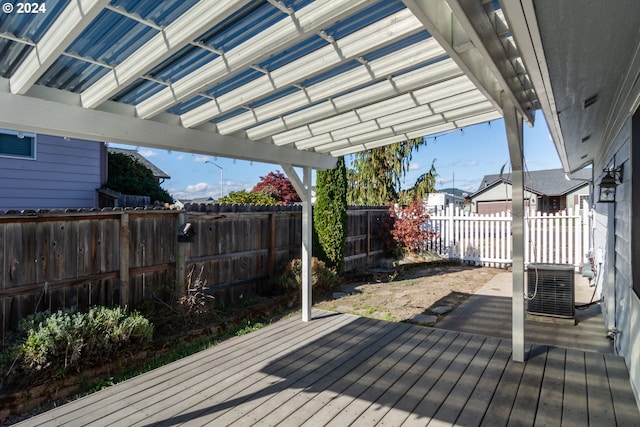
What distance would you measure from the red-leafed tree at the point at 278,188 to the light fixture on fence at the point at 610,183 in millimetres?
10820

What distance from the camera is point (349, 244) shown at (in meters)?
9.23

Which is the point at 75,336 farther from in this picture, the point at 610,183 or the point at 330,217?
the point at 610,183

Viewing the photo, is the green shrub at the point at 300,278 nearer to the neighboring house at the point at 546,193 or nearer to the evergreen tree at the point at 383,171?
the evergreen tree at the point at 383,171

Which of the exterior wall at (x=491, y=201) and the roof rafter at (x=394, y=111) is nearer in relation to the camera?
the roof rafter at (x=394, y=111)

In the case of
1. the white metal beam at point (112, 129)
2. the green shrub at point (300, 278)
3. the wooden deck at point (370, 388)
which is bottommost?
the wooden deck at point (370, 388)

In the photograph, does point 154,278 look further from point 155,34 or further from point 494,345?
point 494,345

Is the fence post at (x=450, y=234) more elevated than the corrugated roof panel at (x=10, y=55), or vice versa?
the corrugated roof panel at (x=10, y=55)

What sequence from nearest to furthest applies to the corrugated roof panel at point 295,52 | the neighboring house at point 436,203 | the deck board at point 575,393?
1. the corrugated roof panel at point 295,52
2. the deck board at point 575,393
3. the neighboring house at point 436,203

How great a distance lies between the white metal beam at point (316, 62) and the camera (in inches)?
87.8

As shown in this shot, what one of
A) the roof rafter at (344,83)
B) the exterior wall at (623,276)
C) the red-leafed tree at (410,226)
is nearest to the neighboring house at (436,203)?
the red-leafed tree at (410,226)

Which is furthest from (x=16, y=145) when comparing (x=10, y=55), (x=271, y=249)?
(x=10, y=55)

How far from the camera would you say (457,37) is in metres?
2.13

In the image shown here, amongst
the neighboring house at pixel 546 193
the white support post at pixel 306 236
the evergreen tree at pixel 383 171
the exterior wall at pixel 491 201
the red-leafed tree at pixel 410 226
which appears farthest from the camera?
the exterior wall at pixel 491 201

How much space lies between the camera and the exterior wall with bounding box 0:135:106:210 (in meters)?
6.40
